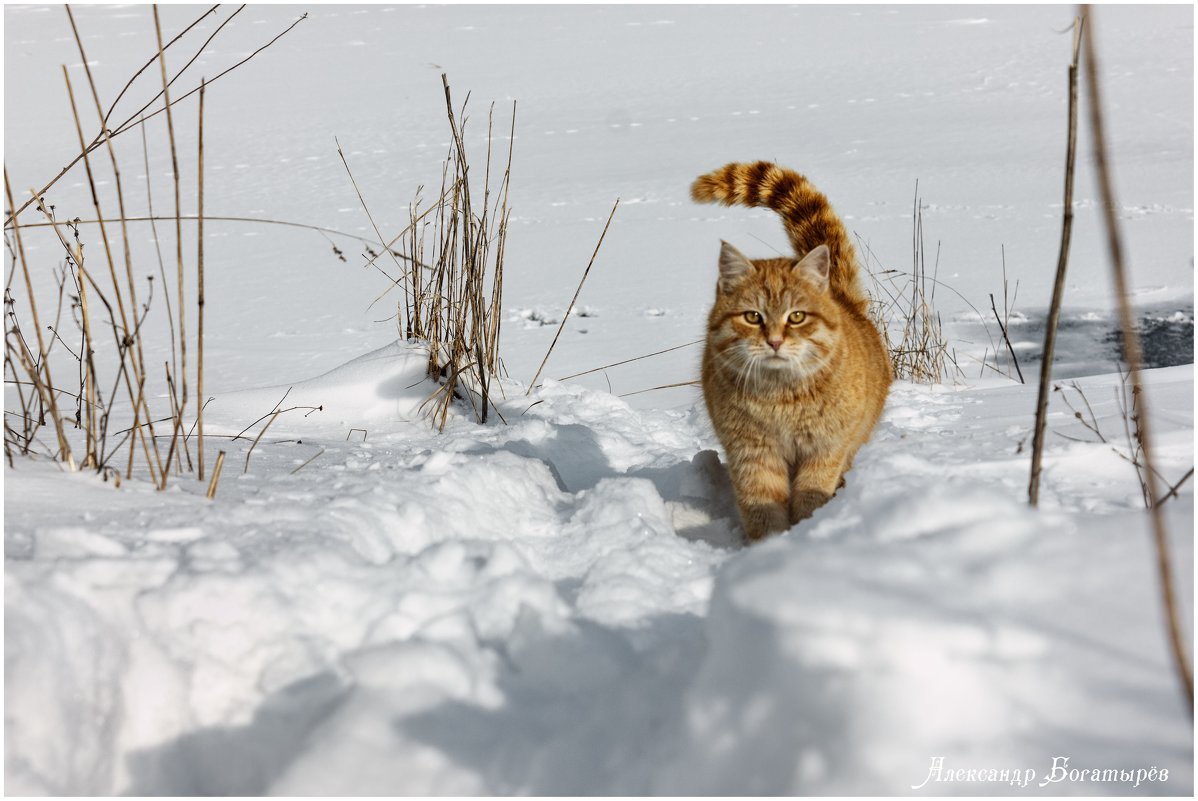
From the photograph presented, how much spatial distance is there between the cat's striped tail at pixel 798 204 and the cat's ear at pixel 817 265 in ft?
1.33

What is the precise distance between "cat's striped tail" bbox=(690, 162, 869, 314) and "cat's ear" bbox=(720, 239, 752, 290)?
0.40 metres

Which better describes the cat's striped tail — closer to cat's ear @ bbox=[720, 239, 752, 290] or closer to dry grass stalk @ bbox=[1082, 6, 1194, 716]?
cat's ear @ bbox=[720, 239, 752, 290]

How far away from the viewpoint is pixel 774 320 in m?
2.66

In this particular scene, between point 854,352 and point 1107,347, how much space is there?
8.58 ft

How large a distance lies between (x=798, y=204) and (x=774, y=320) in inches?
31.0

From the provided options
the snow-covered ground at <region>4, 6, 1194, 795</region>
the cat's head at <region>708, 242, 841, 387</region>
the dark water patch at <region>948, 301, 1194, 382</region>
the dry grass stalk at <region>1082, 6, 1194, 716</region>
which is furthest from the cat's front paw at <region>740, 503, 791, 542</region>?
the dark water patch at <region>948, 301, 1194, 382</region>

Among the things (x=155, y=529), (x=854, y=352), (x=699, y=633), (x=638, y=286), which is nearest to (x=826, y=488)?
(x=854, y=352)

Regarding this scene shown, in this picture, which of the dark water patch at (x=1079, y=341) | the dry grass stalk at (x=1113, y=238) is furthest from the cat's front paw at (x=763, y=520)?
the dark water patch at (x=1079, y=341)

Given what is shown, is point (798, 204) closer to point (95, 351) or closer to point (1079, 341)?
point (95, 351)

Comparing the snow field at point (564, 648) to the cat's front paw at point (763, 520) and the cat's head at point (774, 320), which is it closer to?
the cat's front paw at point (763, 520)

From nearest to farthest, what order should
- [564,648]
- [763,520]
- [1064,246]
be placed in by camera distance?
[1064,246] < [564,648] < [763,520]

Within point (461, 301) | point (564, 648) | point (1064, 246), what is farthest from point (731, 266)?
point (564, 648)

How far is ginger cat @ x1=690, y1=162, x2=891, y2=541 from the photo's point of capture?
2.65 meters

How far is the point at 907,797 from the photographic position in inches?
Answer: 40.3
